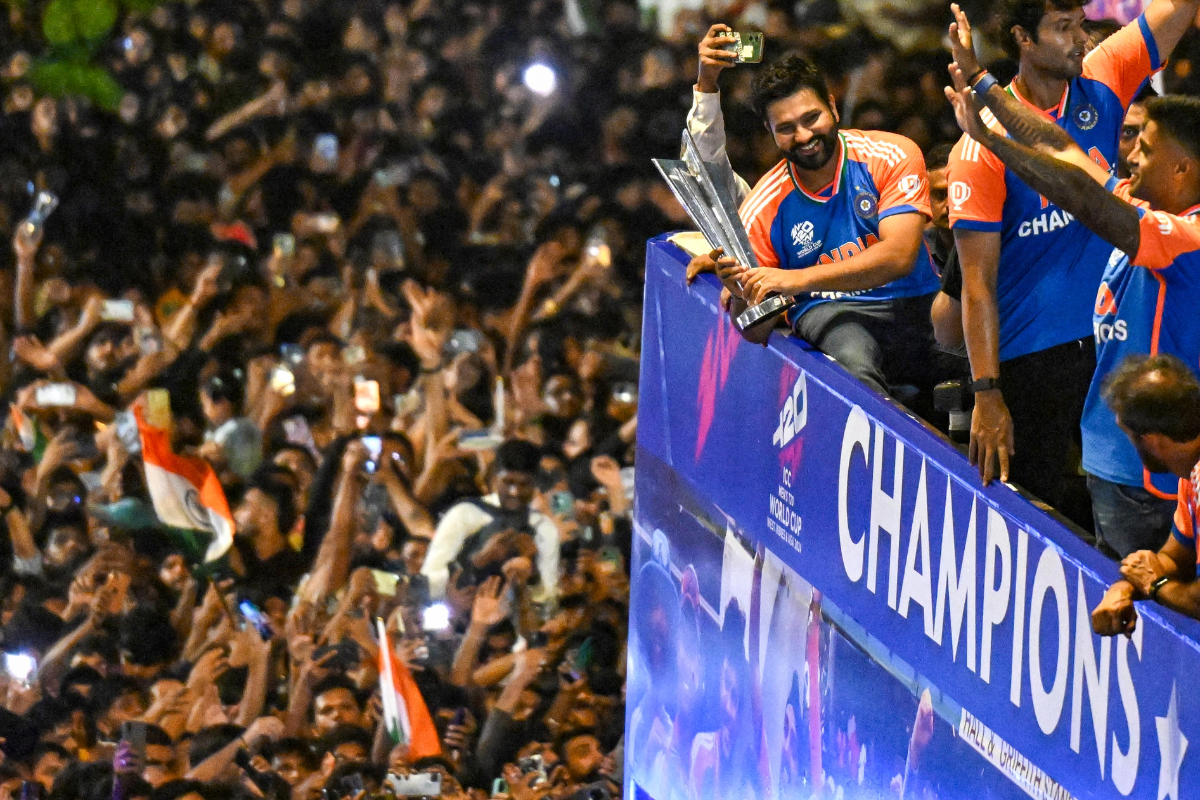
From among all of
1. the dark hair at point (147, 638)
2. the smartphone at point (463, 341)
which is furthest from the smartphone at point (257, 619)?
the smartphone at point (463, 341)

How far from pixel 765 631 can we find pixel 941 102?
5.71m

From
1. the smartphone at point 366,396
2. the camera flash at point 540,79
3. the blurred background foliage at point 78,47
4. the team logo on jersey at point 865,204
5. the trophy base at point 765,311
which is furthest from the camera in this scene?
the blurred background foliage at point 78,47

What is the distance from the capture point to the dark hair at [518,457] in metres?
7.86

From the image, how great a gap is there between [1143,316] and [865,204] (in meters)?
1.36

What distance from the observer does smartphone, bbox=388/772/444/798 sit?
6953mm

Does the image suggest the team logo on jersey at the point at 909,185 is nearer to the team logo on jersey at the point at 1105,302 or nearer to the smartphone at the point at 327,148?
the team logo on jersey at the point at 1105,302

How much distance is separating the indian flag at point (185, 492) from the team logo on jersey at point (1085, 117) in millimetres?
5188

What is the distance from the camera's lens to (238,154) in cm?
1117

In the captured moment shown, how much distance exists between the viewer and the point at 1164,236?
121 inches

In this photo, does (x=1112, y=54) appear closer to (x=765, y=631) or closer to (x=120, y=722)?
(x=765, y=631)

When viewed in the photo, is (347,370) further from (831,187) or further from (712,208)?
(831,187)

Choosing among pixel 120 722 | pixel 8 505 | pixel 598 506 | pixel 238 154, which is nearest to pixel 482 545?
pixel 598 506

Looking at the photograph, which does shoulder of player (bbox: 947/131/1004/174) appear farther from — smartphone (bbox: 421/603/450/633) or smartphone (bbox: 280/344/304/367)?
smartphone (bbox: 280/344/304/367)

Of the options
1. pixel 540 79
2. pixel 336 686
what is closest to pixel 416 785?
pixel 336 686
